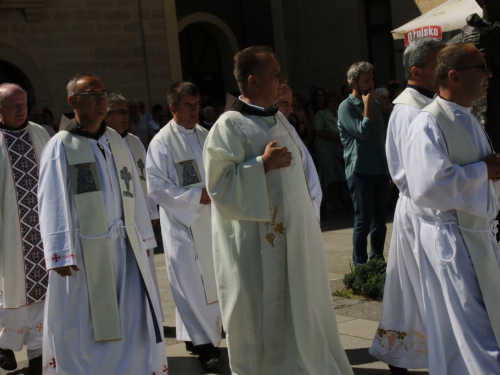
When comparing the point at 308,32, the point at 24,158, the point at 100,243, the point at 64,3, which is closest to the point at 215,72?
the point at 308,32

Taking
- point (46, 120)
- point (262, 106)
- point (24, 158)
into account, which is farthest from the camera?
point (46, 120)

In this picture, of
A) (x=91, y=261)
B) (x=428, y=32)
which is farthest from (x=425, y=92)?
(x=428, y=32)

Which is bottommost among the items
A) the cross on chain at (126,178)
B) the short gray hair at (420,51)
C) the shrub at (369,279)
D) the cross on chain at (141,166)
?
the shrub at (369,279)

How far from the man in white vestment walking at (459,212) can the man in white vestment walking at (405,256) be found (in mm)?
485

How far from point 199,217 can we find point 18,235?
4.49ft

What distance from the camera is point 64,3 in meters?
15.8

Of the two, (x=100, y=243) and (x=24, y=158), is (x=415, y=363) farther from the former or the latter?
(x=24, y=158)

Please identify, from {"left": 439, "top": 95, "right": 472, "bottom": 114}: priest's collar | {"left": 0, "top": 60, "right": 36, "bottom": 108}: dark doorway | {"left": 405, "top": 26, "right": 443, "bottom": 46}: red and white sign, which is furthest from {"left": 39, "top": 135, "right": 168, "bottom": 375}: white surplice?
{"left": 0, "top": 60, "right": 36, "bottom": 108}: dark doorway

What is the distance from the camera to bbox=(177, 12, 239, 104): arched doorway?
20.4m

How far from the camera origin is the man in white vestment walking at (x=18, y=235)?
21.4 ft

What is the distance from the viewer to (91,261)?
210 inches

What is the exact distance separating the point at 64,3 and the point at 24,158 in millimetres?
9736

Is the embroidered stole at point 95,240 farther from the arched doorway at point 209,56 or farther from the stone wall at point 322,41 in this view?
the arched doorway at point 209,56

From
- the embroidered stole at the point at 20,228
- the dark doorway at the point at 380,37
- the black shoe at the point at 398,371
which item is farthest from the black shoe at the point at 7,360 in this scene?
the dark doorway at the point at 380,37
